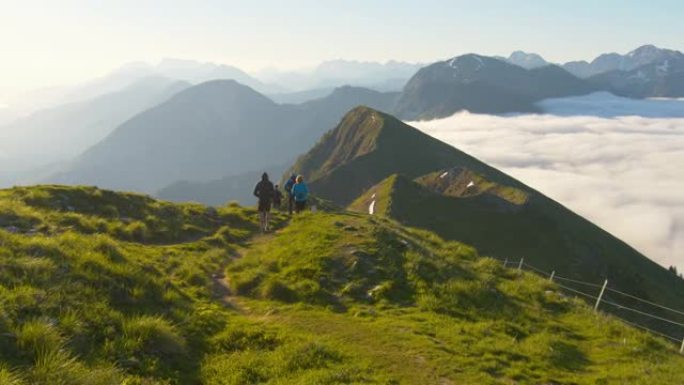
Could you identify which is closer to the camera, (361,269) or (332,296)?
(332,296)

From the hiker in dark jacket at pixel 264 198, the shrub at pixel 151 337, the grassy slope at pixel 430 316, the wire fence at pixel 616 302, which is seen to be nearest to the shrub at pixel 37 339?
the shrub at pixel 151 337

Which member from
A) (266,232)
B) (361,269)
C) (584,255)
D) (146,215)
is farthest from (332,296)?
(584,255)

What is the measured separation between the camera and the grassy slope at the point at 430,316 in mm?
12883

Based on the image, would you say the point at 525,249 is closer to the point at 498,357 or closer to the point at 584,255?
the point at 584,255

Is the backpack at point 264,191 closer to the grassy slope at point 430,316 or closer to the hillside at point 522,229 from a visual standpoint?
the grassy slope at point 430,316

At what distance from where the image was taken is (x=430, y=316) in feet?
53.7

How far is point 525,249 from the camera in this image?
128m

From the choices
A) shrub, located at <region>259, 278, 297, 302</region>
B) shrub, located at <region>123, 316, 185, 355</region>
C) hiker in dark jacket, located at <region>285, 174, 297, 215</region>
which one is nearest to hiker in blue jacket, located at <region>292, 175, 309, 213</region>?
hiker in dark jacket, located at <region>285, 174, 297, 215</region>

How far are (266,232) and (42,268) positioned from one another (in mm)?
19044

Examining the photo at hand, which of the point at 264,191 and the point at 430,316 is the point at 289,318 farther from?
the point at 264,191

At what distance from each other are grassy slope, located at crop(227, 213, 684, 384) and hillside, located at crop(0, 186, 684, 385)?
0.21ft

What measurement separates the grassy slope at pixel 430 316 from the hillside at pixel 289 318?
0.21 feet

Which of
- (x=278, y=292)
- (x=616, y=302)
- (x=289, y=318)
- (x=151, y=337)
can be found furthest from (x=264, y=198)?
(x=616, y=302)

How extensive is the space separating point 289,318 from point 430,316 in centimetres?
457
